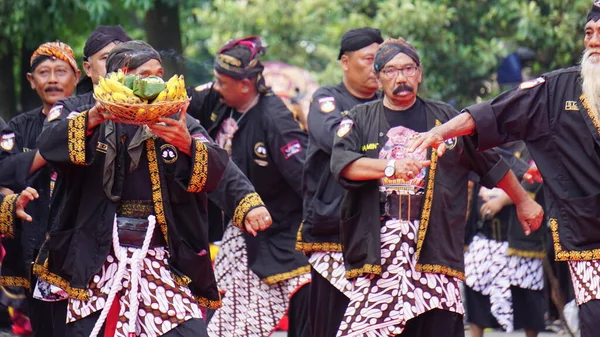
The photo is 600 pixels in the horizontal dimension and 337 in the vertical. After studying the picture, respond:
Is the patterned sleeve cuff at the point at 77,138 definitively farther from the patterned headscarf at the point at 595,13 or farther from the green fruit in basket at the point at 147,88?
the patterned headscarf at the point at 595,13

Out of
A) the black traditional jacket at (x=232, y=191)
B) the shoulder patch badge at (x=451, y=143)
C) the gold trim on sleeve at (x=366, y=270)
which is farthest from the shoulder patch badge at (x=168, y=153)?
the shoulder patch badge at (x=451, y=143)

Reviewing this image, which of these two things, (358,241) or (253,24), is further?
(253,24)

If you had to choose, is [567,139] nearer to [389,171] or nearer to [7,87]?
[389,171]

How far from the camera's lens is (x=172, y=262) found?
6.63 metres

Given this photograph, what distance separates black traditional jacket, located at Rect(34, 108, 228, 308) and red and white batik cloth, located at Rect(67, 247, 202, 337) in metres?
0.06

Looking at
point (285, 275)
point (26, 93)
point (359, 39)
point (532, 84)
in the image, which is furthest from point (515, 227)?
point (26, 93)

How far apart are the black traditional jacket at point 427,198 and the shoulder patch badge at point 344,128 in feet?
0.06

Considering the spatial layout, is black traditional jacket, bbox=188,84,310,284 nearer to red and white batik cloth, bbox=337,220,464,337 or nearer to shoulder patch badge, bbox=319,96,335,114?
shoulder patch badge, bbox=319,96,335,114

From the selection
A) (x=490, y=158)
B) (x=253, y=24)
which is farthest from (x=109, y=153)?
(x=253, y=24)

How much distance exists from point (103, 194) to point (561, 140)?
2.44 m

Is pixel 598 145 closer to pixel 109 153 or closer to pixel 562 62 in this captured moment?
pixel 109 153

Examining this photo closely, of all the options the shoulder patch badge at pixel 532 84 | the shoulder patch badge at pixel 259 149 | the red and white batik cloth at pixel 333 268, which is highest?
the shoulder patch badge at pixel 532 84

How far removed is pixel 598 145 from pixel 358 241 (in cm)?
160

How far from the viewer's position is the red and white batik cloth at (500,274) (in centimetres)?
1070
